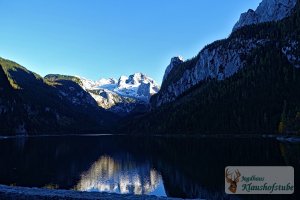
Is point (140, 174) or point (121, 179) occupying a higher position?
point (140, 174)

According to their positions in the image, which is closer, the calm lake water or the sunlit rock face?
the calm lake water

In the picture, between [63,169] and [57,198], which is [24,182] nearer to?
[63,169]

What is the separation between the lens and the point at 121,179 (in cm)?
9550

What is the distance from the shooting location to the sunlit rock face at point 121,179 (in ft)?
271

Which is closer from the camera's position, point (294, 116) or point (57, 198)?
point (57, 198)

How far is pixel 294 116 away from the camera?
7800 inches

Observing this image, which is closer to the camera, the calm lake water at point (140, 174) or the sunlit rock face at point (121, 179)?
the calm lake water at point (140, 174)

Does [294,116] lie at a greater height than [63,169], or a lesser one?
greater

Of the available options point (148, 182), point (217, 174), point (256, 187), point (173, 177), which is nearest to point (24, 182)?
point (148, 182)

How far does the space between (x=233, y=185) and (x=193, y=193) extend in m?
14.8

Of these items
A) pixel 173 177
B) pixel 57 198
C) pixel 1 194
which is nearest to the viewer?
pixel 57 198

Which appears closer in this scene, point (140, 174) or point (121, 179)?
point (121, 179)

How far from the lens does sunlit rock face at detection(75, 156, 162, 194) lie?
271ft

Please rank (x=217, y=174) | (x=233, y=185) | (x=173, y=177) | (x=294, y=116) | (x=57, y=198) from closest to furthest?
(x=57, y=198)
(x=233, y=185)
(x=217, y=174)
(x=173, y=177)
(x=294, y=116)
